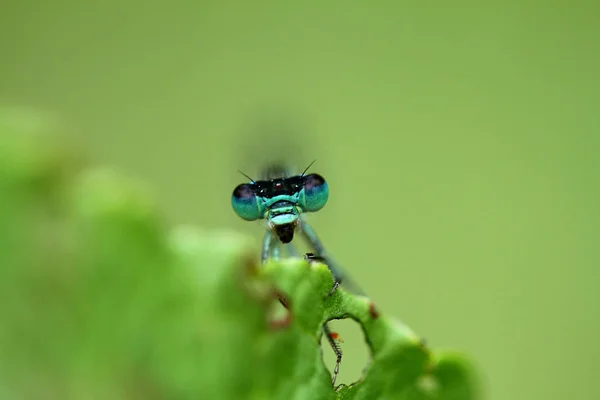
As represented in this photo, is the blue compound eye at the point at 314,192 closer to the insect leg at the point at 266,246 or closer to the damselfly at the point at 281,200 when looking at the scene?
the damselfly at the point at 281,200

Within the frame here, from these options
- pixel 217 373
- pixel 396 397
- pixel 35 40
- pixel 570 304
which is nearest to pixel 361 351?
pixel 570 304

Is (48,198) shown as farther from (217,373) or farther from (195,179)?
(195,179)

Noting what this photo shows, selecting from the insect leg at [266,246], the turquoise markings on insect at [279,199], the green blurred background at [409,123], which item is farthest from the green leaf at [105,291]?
the green blurred background at [409,123]

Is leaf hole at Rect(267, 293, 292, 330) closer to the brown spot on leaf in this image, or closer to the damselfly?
the brown spot on leaf

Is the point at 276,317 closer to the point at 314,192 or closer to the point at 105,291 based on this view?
the point at 105,291

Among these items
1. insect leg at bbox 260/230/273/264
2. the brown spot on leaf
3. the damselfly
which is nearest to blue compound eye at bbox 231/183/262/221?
the damselfly

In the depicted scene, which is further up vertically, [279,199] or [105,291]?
[279,199]

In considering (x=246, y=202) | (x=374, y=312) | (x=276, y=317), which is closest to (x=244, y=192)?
(x=246, y=202)
